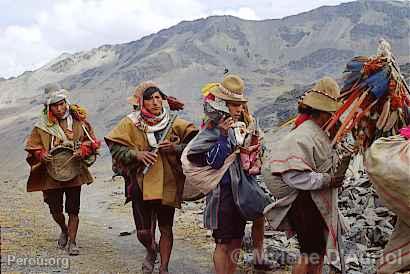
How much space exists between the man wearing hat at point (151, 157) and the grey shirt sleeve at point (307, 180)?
1.53 metres

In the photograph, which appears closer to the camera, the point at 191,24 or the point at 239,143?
the point at 239,143

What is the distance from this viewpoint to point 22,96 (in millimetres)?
84812

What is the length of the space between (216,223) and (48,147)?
2.54 m

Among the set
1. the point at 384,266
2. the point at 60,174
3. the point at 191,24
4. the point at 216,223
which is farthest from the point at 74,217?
the point at 191,24

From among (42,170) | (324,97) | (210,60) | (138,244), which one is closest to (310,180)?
(324,97)

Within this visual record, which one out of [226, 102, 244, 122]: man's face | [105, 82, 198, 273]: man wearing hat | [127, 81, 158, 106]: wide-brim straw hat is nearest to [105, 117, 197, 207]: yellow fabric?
[105, 82, 198, 273]: man wearing hat

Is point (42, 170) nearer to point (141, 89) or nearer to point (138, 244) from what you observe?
point (138, 244)

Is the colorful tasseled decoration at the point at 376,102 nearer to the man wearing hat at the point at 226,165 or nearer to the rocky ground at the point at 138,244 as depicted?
the man wearing hat at the point at 226,165

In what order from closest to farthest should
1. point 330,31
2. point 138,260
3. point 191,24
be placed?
point 138,260 → point 330,31 → point 191,24

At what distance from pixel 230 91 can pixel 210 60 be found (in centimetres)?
7496

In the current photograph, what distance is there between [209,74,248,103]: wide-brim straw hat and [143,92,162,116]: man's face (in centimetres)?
84

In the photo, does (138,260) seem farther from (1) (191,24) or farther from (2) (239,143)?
(1) (191,24)

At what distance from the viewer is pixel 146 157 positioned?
16.6ft

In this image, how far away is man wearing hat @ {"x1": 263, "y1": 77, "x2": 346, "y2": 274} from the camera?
12.7ft
